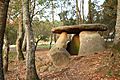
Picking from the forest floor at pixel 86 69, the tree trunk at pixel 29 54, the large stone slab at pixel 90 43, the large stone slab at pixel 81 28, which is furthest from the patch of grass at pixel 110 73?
the large stone slab at pixel 81 28

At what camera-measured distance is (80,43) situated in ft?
53.1

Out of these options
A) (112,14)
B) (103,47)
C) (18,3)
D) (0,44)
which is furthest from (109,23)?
(0,44)

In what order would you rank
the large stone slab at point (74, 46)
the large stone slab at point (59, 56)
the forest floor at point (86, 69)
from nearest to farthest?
1. the forest floor at point (86, 69)
2. the large stone slab at point (59, 56)
3. the large stone slab at point (74, 46)

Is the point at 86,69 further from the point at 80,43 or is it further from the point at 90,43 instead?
the point at 80,43

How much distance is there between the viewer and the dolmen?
14.4 metres

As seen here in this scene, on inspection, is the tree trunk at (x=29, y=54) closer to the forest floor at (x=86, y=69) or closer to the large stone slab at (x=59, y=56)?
the forest floor at (x=86, y=69)

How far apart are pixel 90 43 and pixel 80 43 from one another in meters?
0.64

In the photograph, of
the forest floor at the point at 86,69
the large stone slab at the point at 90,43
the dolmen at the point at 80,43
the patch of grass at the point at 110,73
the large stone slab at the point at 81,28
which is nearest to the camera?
the patch of grass at the point at 110,73

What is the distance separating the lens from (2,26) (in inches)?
277

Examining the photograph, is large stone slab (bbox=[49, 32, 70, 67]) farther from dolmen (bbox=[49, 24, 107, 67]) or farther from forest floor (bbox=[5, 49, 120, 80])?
forest floor (bbox=[5, 49, 120, 80])

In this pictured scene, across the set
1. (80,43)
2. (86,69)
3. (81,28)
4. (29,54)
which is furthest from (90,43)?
(29,54)

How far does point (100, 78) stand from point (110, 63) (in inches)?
47.4

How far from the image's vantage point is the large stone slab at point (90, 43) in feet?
50.4

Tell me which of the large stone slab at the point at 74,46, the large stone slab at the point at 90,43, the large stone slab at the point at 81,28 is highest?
the large stone slab at the point at 81,28
